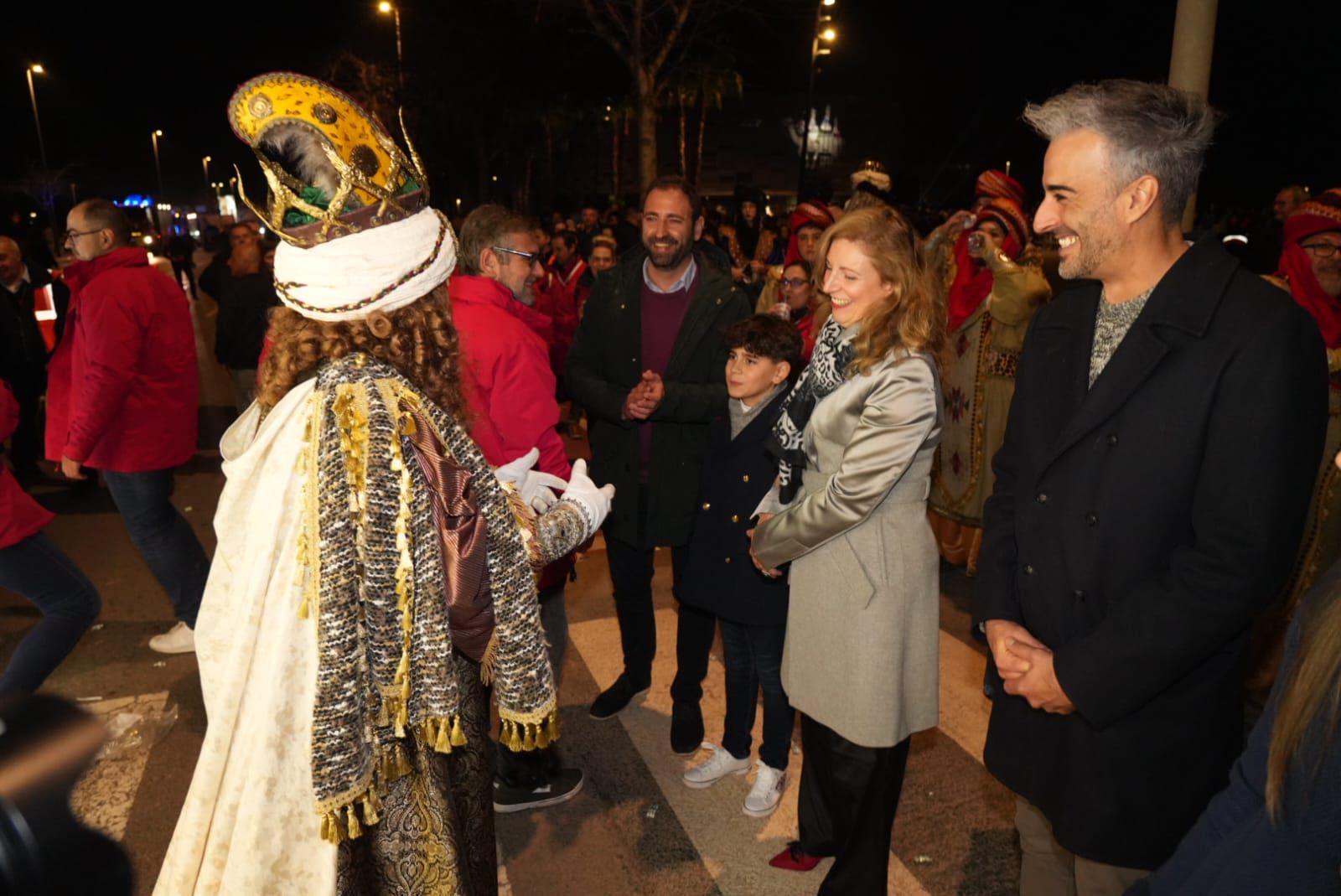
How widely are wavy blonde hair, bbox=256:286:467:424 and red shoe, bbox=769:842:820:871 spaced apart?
6.69ft

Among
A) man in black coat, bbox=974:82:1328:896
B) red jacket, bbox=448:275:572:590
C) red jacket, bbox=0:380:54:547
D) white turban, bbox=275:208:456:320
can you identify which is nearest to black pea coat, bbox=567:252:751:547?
red jacket, bbox=448:275:572:590

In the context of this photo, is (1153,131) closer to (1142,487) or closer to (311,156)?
(1142,487)

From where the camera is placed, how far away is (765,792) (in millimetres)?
3498

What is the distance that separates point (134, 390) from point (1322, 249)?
5989mm

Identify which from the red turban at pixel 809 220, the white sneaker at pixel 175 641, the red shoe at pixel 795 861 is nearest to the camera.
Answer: the red shoe at pixel 795 861

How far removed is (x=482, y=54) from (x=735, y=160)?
24.3m

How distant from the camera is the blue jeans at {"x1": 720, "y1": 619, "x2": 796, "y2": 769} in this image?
348 centimetres

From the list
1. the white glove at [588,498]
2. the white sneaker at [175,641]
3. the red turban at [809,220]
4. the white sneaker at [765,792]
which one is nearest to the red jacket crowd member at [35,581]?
the white sneaker at [175,641]

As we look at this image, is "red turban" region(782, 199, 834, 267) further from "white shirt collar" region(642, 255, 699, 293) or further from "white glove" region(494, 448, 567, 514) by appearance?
"white glove" region(494, 448, 567, 514)

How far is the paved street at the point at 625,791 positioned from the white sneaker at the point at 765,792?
1.9 inches

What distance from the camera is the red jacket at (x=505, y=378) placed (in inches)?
117

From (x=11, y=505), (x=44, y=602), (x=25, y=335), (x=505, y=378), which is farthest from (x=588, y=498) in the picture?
(x=25, y=335)

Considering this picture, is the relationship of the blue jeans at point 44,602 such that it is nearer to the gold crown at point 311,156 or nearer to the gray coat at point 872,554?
the gold crown at point 311,156

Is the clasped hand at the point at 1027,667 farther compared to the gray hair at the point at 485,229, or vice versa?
the gray hair at the point at 485,229
